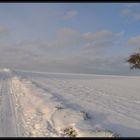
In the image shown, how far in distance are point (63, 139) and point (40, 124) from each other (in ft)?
7.60

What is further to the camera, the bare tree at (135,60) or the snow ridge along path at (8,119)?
the bare tree at (135,60)

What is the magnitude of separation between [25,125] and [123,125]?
427 centimetres

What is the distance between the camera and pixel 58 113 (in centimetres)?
1475

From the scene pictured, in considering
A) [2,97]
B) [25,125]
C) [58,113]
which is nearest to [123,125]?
[58,113]

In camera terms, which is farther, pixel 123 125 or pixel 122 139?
pixel 123 125

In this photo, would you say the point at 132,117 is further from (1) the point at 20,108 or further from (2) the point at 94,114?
(1) the point at 20,108

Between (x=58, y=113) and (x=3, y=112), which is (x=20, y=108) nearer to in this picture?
(x=3, y=112)

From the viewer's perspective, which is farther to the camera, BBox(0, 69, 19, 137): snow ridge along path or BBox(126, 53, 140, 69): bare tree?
BBox(126, 53, 140, 69): bare tree

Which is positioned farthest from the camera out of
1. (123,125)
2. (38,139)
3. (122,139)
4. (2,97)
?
(2,97)

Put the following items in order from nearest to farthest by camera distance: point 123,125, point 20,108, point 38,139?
point 38,139
point 123,125
point 20,108

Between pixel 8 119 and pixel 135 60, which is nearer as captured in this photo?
pixel 8 119

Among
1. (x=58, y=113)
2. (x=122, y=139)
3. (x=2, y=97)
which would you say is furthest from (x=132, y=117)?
(x=2, y=97)

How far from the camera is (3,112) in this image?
1484 centimetres

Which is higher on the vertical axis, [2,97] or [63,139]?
[2,97]
